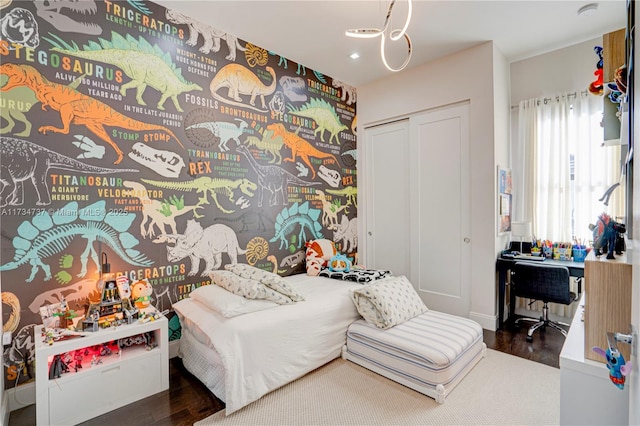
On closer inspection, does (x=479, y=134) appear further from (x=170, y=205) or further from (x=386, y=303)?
(x=170, y=205)

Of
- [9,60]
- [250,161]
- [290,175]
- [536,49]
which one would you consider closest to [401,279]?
[290,175]

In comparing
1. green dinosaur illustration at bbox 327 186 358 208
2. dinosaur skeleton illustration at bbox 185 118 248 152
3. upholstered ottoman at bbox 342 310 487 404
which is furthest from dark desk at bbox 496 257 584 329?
dinosaur skeleton illustration at bbox 185 118 248 152

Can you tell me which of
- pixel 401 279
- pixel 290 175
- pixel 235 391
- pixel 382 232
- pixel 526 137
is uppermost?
pixel 526 137

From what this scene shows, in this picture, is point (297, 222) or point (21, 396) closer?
point (21, 396)

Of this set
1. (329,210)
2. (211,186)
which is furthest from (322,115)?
(211,186)

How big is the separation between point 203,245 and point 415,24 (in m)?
2.88

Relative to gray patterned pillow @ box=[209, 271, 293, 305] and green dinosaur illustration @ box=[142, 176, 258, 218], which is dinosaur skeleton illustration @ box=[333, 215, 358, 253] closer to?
green dinosaur illustration @ box=[142, 176, 258, 218]

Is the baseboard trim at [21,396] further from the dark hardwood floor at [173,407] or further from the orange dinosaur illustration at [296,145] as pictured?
the orange dinosaur illustration at [296,145]

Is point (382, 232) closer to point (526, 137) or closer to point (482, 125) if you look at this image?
point (482, 125)

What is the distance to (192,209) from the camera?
2.82 m

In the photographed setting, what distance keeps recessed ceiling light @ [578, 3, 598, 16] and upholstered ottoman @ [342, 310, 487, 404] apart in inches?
113

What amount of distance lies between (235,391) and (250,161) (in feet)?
6.95

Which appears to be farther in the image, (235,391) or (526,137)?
(526,137)

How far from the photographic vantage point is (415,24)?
2.94 m
